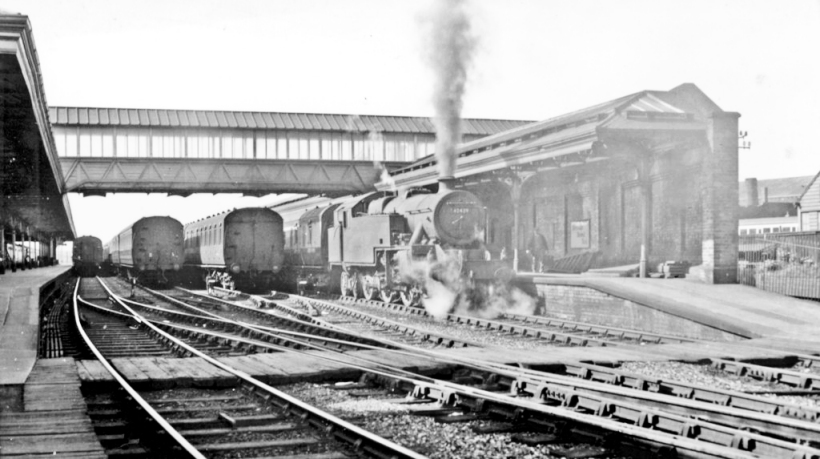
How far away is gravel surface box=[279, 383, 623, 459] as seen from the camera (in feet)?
19.1

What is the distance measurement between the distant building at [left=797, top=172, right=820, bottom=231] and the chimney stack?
15265mm

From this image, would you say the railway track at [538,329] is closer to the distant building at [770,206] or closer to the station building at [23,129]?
the station building at [23,129]

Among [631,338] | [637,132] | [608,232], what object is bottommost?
[631,338]

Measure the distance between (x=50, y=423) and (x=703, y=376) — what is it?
708cm

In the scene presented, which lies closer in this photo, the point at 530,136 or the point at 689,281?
the point at 689,281

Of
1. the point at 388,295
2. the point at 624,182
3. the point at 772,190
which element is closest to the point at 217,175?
the point at 388,295

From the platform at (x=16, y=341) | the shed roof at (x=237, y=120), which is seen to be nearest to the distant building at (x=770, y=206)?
the shed roof at (x=237, y=120)

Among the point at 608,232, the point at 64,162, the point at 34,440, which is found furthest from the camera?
the point at 64,162

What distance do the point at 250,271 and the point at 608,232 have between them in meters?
12.4

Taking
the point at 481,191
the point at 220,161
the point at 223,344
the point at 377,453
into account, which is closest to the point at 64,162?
the point at 220,161

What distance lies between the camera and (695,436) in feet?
19.3

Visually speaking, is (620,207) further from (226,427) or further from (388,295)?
(226,427)

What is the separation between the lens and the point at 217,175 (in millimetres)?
32375

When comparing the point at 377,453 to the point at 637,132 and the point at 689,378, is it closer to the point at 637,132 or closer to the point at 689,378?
the point at 689,378
